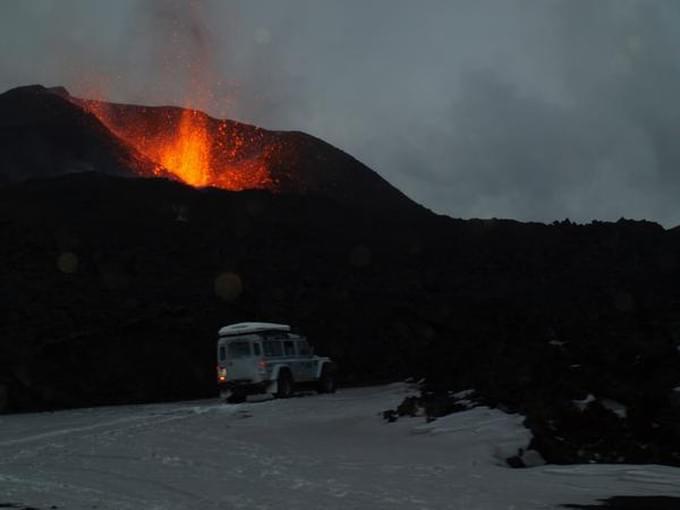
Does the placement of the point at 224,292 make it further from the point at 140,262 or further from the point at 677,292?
the point at 677,292

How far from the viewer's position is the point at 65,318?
39250 mm

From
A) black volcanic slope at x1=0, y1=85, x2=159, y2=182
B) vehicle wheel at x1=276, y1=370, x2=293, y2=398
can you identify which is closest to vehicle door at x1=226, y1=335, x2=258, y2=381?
vehicle wheel at x1=276, y1=370, x2=293, y2=398

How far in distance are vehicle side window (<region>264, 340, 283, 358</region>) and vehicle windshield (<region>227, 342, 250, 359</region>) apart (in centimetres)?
56

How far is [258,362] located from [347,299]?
26.4 metres

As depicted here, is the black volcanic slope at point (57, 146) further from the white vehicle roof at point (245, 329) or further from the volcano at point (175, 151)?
the white vehicle roof at point (245, 329)

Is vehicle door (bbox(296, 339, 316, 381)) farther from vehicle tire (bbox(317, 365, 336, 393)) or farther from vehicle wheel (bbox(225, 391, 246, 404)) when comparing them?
vehicle wheel (bbox(225, 391, 246, 404))

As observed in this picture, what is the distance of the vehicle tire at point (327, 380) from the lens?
29.2 metres

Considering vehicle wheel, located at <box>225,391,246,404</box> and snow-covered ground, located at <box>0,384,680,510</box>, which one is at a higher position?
vehicle wheel, located at <box>225,391,246,404</box>

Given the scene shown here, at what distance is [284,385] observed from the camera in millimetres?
26891

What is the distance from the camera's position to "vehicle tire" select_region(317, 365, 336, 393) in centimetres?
2916

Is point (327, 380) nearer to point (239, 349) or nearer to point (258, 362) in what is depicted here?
point (258, 362)

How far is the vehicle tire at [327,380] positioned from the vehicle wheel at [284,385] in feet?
6.78

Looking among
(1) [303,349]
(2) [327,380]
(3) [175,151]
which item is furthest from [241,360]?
(3) [175,151]

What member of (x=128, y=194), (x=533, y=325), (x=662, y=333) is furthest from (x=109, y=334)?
(x=128, y=194)
